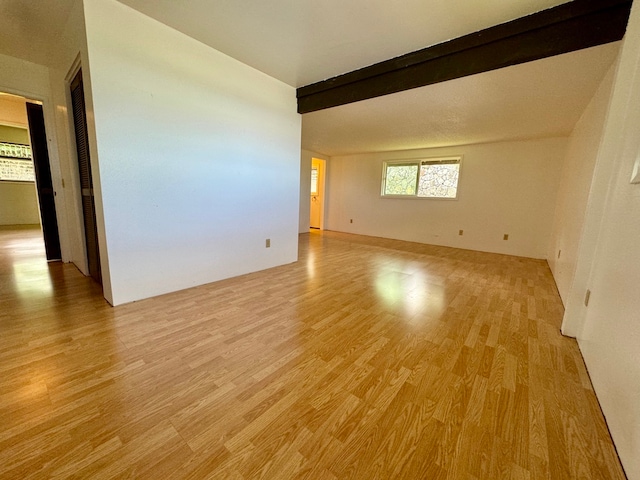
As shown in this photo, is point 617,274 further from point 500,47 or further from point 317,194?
point 317,194

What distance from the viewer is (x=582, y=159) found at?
8.64ft

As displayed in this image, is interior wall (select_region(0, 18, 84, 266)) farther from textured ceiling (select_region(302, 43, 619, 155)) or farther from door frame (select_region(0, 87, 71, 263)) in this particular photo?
textured ceiling (select_region(302, 43, 619, 155))

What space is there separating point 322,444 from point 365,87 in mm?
2855

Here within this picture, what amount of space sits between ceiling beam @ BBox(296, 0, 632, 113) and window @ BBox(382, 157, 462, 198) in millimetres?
3373

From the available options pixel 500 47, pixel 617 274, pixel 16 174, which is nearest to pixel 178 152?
pixel 500 47

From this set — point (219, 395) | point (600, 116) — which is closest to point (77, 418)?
point (219, 395)

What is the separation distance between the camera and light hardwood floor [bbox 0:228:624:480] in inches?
35.4

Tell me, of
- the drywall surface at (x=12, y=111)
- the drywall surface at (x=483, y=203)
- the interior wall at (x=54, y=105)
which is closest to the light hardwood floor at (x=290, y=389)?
the interior wall at (x=54, y=105)

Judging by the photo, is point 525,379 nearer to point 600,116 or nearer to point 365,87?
point 600,116

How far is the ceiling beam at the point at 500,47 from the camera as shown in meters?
1.57

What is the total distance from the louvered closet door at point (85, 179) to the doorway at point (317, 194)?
16.3 feet

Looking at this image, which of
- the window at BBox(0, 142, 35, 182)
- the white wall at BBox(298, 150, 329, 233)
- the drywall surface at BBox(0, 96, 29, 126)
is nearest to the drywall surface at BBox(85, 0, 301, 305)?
the white wall at BBox(298, 150, 329, 233)

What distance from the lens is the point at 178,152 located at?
2.22 metres

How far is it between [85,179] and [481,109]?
4.39 meters
